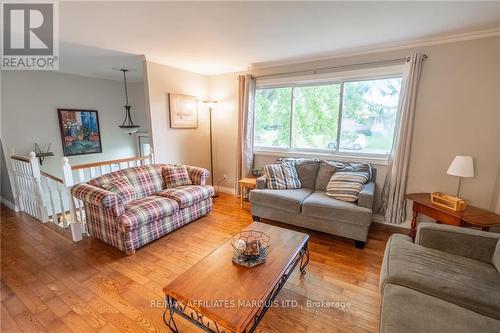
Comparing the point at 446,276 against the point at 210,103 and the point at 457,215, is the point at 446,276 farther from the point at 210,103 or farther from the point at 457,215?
the point at 210,103

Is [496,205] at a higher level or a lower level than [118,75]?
lower

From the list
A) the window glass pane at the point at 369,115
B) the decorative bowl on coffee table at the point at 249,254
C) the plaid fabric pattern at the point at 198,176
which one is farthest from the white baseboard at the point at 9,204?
the window glass pane at the point at 369,115

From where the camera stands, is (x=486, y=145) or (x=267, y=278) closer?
(x=267, y=278)

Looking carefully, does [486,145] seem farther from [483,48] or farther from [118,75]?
[118,75]

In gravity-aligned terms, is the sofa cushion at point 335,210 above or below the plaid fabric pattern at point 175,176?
below

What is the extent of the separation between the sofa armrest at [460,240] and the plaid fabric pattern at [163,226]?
8.49 feet

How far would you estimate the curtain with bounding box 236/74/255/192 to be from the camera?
12.6 feet

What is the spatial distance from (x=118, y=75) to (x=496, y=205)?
6.23m

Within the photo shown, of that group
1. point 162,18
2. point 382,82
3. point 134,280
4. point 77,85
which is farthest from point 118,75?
point 382,82

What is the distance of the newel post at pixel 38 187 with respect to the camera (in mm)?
3006

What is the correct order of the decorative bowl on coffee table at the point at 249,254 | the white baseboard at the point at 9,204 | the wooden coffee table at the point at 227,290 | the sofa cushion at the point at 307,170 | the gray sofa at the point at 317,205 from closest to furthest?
the wooden coffee table at the point at 227,290 < the decorative bowl on coffee table at the point at 249,254 < the gray sofa at the point at 317,205 < the sofa cushion at the point at 307,170 < the white baseboard at the point at 9,204

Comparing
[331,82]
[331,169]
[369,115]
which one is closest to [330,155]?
[331,169]

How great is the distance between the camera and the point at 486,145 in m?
2.45

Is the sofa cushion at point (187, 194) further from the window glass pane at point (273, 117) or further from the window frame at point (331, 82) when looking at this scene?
the window glass pane at point (273, 117)
